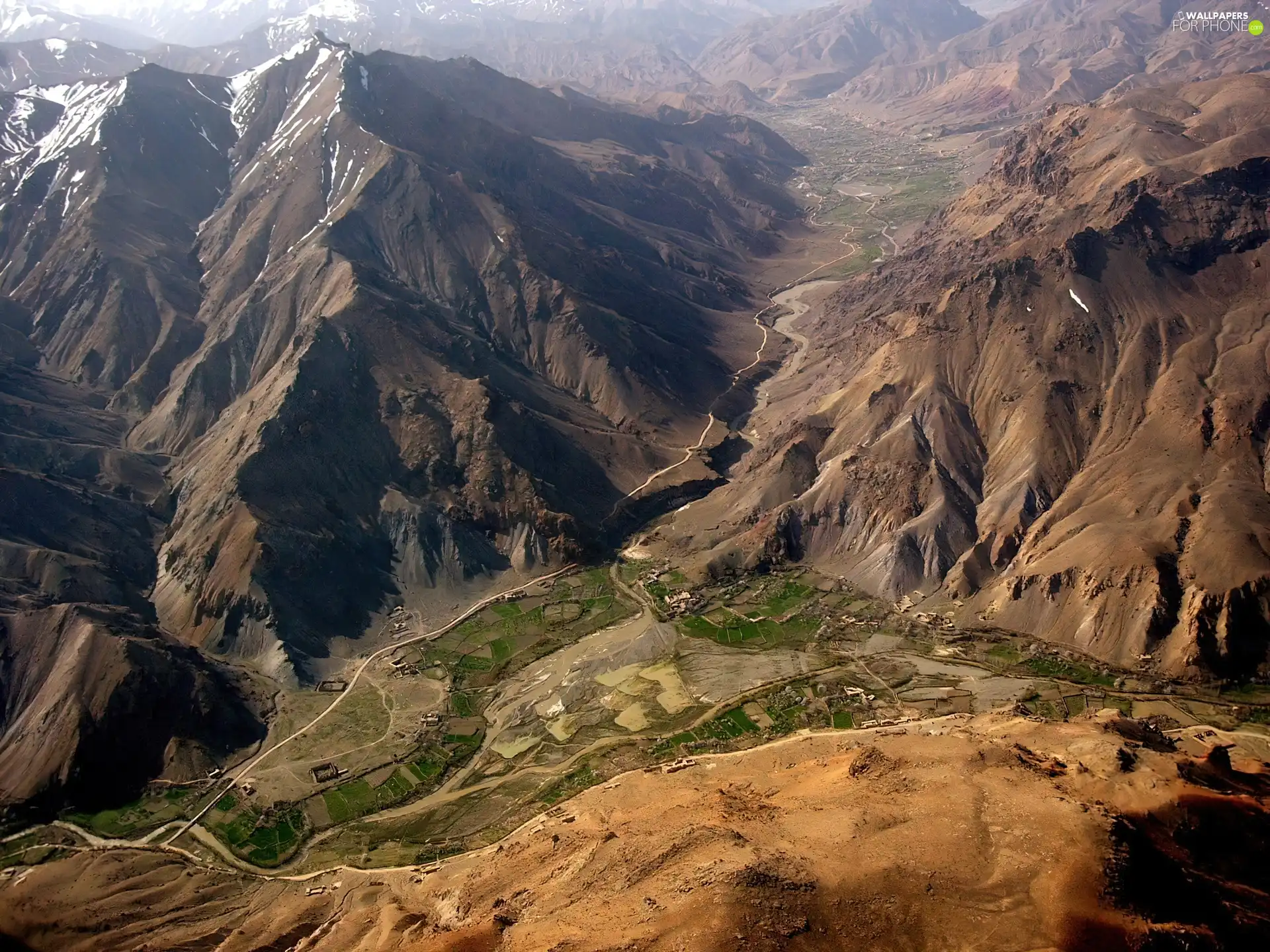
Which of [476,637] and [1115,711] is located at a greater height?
[1115,711]

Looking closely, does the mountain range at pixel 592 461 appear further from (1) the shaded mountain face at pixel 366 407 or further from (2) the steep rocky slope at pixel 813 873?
(2) the steep rocky slope at pixel 813 873

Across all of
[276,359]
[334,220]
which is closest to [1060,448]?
[276,359]

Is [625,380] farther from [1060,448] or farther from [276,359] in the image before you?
[1060,448]

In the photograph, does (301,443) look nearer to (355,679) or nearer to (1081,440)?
(355,679)

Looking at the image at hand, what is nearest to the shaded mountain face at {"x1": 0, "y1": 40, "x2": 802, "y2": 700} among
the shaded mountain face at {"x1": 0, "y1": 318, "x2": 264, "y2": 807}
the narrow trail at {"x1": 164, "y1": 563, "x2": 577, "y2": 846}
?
the narrow trail at {"x1": 164, "y1": 563, "x2": 577, "y2": 846}

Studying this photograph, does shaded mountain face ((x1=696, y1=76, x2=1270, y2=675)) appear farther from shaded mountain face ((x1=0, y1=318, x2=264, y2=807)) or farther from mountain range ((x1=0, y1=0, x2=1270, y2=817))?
shaded mountain face ((x1=0, y1=318, x2=264, y2=807))

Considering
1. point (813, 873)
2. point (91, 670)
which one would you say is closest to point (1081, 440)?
point (813, 873)
